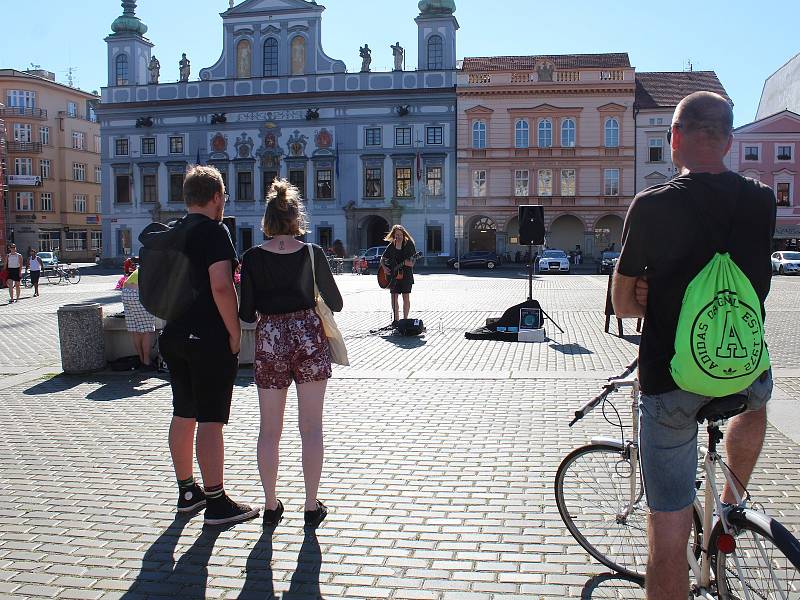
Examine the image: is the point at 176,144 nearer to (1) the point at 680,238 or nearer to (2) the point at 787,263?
(2) the point at 787,263

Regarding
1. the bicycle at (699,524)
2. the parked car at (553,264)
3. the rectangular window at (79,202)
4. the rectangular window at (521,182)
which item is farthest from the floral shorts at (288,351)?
the rectangular window at (79,202)

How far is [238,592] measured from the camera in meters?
4.07

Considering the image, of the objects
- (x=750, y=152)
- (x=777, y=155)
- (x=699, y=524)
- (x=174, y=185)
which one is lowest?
(x=699, y=524)

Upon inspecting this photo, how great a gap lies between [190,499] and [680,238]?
3546 millimetres

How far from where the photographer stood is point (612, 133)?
55.2m

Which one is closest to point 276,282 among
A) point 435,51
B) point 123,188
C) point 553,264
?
point 553,264

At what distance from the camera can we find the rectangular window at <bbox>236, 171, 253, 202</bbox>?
58156mm

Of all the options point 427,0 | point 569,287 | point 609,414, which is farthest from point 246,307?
point 427,0

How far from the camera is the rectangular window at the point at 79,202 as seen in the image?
7712 centimetres

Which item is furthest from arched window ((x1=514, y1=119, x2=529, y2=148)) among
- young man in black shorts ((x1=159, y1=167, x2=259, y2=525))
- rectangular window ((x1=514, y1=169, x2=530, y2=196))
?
young man in black shorts ((x1=159, y1=167, x2=259, y2=525))

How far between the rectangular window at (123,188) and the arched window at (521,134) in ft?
89.3

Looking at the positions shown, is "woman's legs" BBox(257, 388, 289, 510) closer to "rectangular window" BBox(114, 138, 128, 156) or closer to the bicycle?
the bicycle

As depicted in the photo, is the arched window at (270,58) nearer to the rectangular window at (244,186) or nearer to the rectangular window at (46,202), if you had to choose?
the rectangular window at (244,186)

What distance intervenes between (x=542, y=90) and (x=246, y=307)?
173 ft
